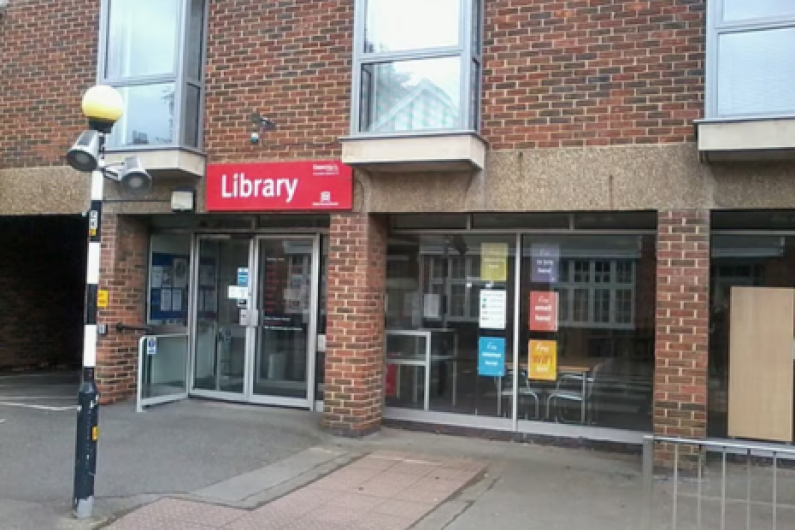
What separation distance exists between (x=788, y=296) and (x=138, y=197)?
294 inches

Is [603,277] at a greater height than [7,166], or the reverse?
[7,166]

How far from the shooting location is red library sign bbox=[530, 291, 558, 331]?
8.37 meters

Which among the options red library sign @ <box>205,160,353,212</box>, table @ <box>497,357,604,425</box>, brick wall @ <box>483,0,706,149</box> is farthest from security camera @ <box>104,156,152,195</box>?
table @ <box>497,357,604,425</box>

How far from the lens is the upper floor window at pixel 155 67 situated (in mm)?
9000

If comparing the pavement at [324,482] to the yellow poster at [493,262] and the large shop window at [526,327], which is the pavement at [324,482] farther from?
the yellow poster at [493,262]

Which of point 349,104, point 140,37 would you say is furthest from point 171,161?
point 349,104

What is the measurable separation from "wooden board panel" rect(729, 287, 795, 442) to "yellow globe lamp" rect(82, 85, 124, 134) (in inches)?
236

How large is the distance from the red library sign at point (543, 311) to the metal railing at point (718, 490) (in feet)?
6.10

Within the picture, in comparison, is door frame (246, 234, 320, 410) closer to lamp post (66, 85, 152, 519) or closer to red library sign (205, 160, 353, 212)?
red library sign (205, 160, 353, 212)

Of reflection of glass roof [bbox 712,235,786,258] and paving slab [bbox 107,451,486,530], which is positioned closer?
paving slab [bbox 107,451,486,530]

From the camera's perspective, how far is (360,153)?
7.86m

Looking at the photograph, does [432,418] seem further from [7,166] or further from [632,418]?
[7,166]

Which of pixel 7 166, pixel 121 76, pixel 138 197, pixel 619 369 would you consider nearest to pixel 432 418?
pixel 619 369

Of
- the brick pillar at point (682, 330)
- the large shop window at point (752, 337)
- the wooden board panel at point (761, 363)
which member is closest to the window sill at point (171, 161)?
the brick pillar at point (682, 330)
